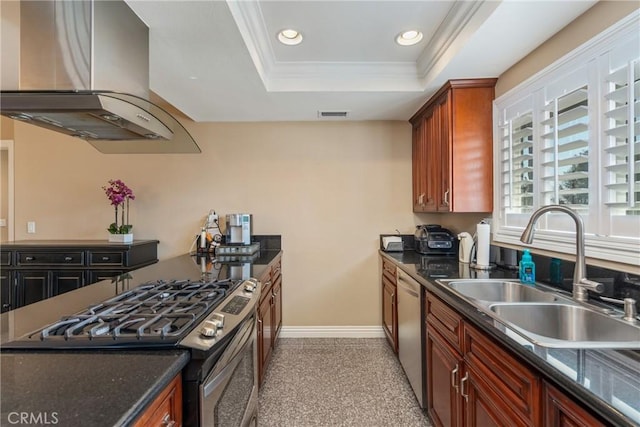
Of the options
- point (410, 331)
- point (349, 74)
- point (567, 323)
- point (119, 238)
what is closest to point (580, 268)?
point (567, 323)

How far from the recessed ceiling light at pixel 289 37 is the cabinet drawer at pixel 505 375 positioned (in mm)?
1977

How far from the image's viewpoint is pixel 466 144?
2336mm

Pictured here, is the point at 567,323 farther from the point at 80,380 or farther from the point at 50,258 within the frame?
the point at 50,258

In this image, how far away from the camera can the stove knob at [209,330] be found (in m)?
0.99

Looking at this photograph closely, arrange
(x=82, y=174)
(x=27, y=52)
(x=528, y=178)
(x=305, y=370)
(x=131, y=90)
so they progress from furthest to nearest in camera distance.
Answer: (x=82, y=174) < (x=305, y=370) < (x=528, y=178) < (x=131, y=90) < (x=27, y=52)

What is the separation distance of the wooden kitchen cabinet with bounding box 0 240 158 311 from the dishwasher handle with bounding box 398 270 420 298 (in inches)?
96.8

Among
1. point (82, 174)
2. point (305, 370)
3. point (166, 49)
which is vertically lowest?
point (305, 370)

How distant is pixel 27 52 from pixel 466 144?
8.49 ft

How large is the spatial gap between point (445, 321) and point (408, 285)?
2.04ft

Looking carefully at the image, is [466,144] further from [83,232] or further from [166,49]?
[83,232]

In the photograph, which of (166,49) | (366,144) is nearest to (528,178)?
(366,144)

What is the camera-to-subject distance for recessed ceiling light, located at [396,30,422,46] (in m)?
2.01

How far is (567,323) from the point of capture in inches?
52.3

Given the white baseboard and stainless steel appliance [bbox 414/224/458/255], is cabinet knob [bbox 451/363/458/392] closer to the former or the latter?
stainless steel appliance [bbox 414/224/458/255]
